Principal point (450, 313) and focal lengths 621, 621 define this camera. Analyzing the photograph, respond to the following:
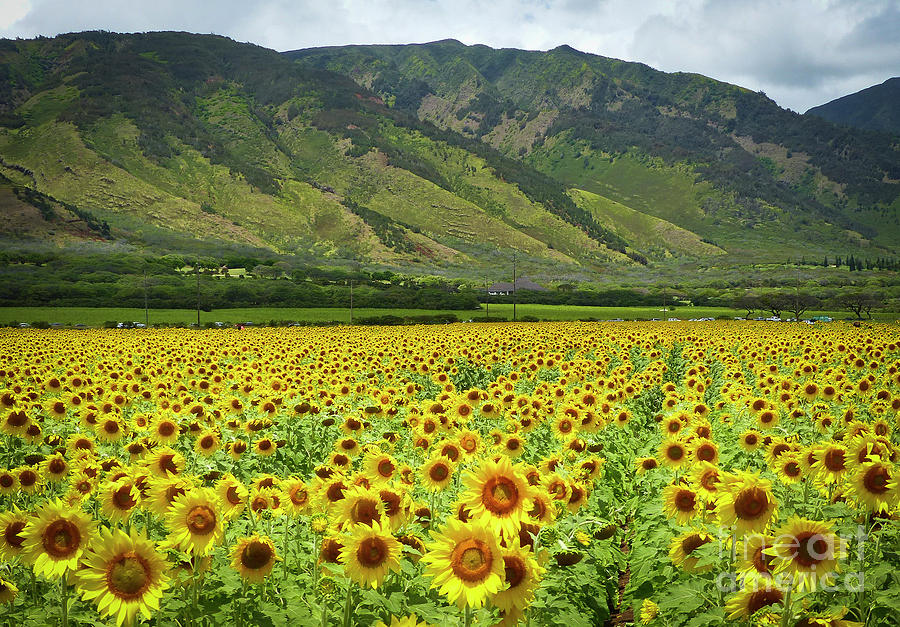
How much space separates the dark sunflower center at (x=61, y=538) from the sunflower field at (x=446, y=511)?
0.5 inches

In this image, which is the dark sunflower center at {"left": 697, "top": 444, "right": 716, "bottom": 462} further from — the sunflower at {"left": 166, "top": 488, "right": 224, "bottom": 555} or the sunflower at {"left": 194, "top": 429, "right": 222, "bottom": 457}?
the sunflower at {"left": 194, "top": 429, "right": 222, "bottom": 457}

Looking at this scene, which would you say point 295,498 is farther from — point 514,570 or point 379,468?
point 514,570

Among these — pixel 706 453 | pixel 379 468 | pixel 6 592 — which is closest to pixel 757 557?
pixel 706 453

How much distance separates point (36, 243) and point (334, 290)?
3911 inches

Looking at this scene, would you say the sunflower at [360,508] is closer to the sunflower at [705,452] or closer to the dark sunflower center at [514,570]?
the dark sunflower center at [514,570]

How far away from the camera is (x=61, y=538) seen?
391 centimetres

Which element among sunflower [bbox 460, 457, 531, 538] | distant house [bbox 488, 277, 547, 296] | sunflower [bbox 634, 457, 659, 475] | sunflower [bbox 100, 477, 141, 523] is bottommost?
sunflower [bbox 634, 457, 659, 475]

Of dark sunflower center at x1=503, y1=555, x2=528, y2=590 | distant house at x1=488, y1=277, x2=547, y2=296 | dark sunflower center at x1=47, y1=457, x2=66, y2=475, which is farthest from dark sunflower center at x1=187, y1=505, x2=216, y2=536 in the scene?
distant house at x1=488, y1=277, x2=547, y2=296

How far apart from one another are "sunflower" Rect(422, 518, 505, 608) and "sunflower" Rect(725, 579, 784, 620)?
182cm

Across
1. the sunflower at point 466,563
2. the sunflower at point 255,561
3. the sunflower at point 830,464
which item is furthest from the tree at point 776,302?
the sunflower at point 466,563

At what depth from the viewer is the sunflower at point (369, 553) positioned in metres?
3.87

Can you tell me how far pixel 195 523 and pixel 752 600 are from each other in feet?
12.3

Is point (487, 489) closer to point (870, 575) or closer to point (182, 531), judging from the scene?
point (182, 531)

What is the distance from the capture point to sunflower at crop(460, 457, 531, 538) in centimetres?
376
